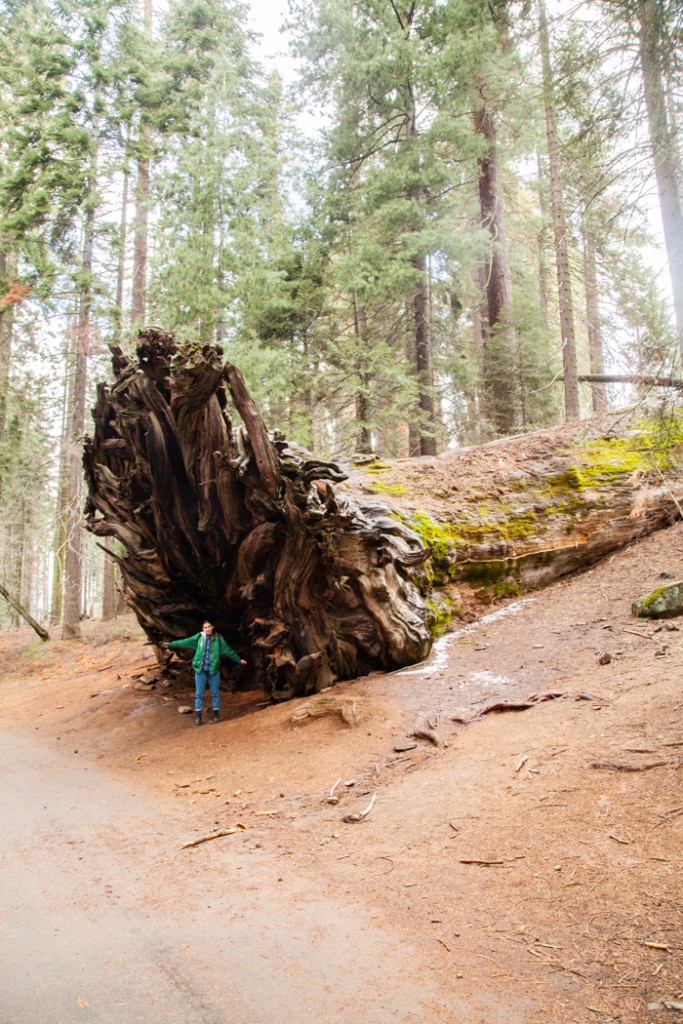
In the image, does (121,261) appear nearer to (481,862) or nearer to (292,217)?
(292,217)

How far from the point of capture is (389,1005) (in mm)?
2824

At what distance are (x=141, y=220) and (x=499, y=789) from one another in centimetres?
1962

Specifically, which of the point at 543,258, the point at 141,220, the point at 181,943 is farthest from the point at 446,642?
the point at 543,258

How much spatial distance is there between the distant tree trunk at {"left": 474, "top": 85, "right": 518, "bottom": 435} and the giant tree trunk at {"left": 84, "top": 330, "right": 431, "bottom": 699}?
795 cm

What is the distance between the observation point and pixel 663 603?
7582 millimetres

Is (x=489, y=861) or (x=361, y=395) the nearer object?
(x=489, y=861)

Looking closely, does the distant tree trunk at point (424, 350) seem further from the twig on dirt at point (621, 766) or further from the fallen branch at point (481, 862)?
the fallen branch at point (481, 862)

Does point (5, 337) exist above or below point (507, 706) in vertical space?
above

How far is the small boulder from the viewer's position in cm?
749

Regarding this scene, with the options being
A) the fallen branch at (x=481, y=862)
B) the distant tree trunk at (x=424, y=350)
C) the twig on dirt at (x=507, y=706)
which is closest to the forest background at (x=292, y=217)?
the distant tree trunk at (x=424, y=350)

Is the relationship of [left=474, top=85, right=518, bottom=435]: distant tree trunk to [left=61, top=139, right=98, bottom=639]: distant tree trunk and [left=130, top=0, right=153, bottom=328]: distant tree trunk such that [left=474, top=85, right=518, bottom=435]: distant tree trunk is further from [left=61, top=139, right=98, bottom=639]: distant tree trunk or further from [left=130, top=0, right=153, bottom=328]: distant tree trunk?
[left=61, top=139, right=98, bottom=639]: distant tree trunk

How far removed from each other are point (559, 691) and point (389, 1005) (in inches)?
163

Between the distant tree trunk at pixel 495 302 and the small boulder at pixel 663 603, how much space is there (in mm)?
8625

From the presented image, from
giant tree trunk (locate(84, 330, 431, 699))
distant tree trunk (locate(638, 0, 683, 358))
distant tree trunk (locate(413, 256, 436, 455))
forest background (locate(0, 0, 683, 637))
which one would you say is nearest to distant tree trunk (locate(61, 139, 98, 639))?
forest background (locate(0, 0, 683, 637))
